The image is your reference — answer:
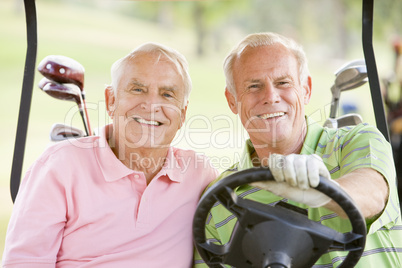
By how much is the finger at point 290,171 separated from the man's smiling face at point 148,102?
0.91m

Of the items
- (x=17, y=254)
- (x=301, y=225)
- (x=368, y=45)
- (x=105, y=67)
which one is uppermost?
(x=105, y=67)

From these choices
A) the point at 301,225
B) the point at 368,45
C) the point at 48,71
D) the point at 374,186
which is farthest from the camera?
the point at 48,71

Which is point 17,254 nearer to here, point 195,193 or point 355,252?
point 195,193

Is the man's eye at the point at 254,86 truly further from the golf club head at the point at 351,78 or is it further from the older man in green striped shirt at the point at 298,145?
the golf club head at the point at 351,78

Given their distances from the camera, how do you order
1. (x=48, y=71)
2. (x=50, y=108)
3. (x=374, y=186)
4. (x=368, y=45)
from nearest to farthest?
(x=374, y=186)
(x=368, y=45)
(x=48, y=71)
(x=50, y=108)

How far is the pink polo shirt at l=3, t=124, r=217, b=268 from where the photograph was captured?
190 centimetres

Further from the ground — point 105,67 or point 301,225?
point 105,67

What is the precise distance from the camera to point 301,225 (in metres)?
1.47

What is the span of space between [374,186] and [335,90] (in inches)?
36.8

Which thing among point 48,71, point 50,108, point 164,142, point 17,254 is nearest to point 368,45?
point 164,142

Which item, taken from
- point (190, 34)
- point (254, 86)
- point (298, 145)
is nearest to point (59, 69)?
point (254, 86)

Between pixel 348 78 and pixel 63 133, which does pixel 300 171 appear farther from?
pixel 63 133

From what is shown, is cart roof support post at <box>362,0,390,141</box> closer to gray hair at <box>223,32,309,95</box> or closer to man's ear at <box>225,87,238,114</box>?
gray hair at <box>223,32,309,95</box>

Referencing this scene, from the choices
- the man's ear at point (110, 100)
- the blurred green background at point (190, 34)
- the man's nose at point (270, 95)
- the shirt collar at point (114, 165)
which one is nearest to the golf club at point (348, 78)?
the man's nose at point (270, 95)
